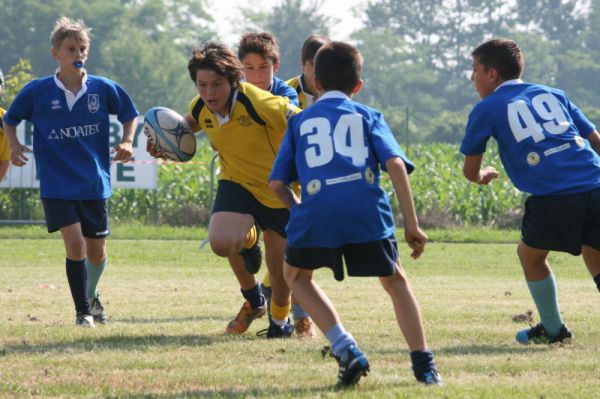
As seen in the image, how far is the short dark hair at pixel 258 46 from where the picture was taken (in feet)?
27.5

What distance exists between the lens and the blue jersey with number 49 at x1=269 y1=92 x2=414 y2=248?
19.4 ft

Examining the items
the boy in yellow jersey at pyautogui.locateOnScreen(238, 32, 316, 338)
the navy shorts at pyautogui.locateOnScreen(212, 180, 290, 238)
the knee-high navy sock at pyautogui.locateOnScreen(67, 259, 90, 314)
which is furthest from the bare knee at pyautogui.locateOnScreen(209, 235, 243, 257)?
the knee-high navy sock at pyautogui.locateOnScreen(67, 259, 90, 314)

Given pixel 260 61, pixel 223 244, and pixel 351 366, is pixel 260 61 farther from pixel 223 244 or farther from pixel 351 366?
pixel 351 366

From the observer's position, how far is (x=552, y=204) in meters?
7.35

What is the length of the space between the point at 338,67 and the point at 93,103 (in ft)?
10.6

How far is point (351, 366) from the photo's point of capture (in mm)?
5812

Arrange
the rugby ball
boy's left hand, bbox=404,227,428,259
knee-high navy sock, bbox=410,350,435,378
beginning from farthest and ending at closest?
the rugby ball < knee-high navy sock, bbox=410,350,435,378 < boy's left hand, bbox=404,227,428,259

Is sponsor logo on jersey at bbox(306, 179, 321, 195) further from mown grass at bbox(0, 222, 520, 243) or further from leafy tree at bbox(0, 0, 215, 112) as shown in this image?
leafy tree at bbox(0, 0, 215, 112)

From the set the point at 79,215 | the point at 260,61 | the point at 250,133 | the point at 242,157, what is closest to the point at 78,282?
the point at 79,215

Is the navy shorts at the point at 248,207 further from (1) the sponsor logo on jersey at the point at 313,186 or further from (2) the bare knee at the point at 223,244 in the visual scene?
(1) the sponsor logo on jersey at the point at 313,186

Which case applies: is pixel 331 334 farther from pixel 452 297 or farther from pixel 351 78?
pixel 452 297

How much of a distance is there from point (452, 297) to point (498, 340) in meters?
3.44

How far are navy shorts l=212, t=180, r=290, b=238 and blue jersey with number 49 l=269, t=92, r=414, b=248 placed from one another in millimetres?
1818

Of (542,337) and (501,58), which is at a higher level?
(501,58)
